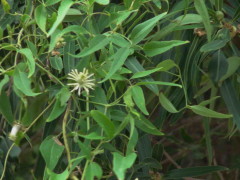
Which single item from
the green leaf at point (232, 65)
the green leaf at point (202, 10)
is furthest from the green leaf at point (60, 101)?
the green leaf at point (232, 65)

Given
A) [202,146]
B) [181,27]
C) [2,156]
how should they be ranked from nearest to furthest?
[181,27]
[2,156]
[202,146]

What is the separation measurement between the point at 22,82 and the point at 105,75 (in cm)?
13

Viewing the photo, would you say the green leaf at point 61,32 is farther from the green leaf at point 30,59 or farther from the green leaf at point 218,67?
the green leaf at point 218,67

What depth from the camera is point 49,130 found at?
129 cm

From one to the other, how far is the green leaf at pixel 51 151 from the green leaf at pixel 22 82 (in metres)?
0.09

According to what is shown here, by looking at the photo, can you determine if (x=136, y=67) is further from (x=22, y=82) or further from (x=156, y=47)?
(x=22, y=82)

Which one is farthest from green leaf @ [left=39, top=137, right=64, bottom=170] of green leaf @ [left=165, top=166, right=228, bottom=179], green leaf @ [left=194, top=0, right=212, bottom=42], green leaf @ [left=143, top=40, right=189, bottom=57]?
green leaf @ [left=165, top=166, right=228, bottom=179]

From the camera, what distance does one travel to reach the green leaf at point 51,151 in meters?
0.97

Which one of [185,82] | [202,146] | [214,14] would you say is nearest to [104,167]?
[185,82]

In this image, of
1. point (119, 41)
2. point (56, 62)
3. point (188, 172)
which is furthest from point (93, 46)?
point (188, 172)

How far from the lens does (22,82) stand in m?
0.97

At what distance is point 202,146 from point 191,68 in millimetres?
882

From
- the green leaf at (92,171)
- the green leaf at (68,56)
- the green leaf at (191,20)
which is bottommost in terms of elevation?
the green leaf at (92,171)

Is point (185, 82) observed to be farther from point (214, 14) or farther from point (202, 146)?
point (202, 146)
